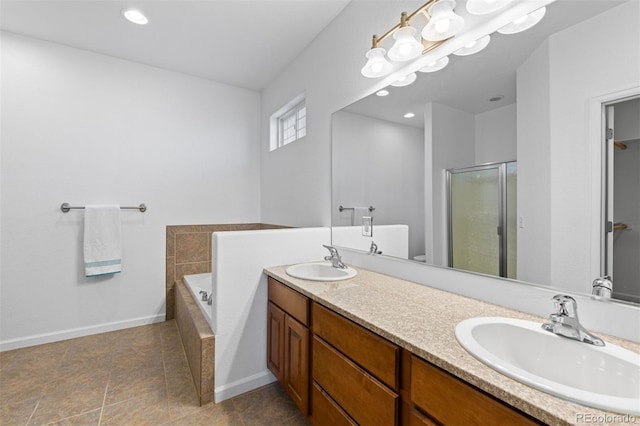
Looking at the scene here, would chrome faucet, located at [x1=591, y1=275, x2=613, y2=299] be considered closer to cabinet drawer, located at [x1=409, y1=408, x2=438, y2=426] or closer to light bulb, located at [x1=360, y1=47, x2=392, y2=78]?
cabinet drawer, located at [x1=409, y1=408, x2=438, y2=426]

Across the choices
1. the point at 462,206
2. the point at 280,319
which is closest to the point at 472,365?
the point at 462,206

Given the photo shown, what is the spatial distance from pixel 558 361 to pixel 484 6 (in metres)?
1.34

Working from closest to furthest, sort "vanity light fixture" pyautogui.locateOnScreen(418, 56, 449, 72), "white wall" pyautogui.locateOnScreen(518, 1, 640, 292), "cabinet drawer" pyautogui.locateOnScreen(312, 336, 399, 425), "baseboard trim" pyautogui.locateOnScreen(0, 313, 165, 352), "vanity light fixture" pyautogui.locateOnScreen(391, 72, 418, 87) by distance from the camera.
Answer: "white wall" pyautogui.locateOnScreen(518, 1, 640, 292) → "cabinet drawer" pyautogui.locateOnScreen(312, 336, 399, 425) → "vanity light fixture" pyautogui.locateOnScreen(418, 56, 449, 72) → "vanity light fixture" pyautogui.locateOnScreen(391, 72, 418, 87) → "baseboard trim" pyautogui.locateOnScreen(0, 313, 165, 352)

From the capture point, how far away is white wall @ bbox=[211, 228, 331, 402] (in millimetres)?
1757

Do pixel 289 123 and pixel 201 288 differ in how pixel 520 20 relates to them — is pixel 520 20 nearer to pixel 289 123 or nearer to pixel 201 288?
pixel 289 123

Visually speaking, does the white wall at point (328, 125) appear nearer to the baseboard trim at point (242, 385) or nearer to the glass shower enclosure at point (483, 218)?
the glass shower enclosure at point (483, 218)

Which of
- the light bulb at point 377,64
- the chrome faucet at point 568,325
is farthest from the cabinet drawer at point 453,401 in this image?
the light bulb at point 377,64

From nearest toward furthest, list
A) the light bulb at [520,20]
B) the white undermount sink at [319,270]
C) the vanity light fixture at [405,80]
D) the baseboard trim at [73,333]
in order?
1. the light bulb at [520,20]
2. the vanity light fixture at [405,80]
3. the white undermount sink at [319,270]
4. the baseboard trim at [73,333]

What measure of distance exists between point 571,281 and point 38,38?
13.2 ft

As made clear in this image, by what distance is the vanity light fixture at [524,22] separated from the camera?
3.45 ft

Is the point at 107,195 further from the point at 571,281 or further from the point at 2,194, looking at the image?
the point at 571,281

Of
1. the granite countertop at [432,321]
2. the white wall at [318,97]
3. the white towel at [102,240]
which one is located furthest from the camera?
the white towel at [102,240]

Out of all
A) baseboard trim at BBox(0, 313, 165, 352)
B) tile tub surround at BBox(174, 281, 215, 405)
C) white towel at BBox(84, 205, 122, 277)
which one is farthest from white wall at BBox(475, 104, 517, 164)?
baseboard trim at BBox(0, 313, 165, 352)

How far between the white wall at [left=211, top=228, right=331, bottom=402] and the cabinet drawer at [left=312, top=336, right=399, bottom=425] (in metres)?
0.64
